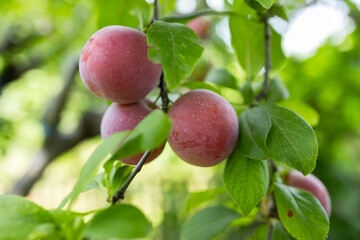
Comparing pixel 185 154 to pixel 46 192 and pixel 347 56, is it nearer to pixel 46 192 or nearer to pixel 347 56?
pixel 347 56

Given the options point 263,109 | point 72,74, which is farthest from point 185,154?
point 72,74

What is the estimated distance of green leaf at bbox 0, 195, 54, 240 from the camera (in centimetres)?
31

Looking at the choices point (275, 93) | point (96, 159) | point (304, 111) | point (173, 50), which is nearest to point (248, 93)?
point (275, 93)

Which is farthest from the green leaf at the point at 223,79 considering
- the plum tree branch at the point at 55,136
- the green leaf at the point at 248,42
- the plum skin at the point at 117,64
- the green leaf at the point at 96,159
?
the plum tree branch at the point at 55,136

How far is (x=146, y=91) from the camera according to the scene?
1.54 ft

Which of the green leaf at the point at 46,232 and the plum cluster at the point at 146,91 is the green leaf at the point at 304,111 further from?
the green leaf at the point at 46,232

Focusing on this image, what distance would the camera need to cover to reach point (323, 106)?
6.48 ft

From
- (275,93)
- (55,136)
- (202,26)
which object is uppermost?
(275,93)

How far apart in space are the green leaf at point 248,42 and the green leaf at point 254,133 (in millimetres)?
182

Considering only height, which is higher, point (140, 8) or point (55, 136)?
point (140, 8)

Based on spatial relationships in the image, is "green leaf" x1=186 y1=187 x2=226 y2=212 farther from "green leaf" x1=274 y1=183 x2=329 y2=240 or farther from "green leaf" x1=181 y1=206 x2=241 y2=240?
"green leaf" x1=274 y1=183 x2=329 y2=240

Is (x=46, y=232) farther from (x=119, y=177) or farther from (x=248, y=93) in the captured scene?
(x=248, y=93)

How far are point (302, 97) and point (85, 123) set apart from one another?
1.22 metres

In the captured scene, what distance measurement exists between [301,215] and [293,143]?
0.39ft
